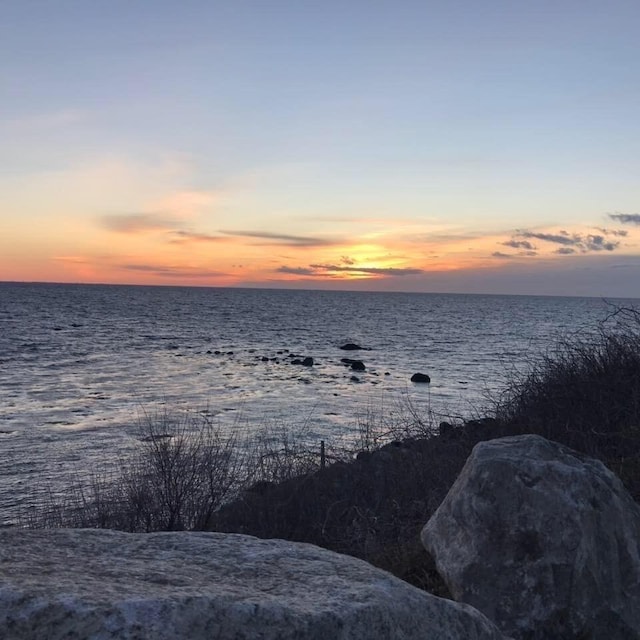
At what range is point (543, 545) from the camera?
5.34 m

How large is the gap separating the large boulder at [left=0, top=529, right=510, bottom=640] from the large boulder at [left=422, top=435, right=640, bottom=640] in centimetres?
231

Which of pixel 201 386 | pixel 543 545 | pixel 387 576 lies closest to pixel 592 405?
pixel 543 545

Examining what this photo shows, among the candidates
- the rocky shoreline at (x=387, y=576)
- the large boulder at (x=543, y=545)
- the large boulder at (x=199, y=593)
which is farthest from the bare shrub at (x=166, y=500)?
the large boulder at (x=199, y=593)

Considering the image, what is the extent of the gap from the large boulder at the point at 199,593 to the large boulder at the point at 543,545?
2312 mm

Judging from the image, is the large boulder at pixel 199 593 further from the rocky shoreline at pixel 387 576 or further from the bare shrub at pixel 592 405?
the bare shrub at pixel 592 405

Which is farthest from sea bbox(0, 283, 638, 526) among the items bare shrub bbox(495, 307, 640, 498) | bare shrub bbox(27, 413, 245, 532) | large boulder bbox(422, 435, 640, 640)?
large boulder bbox(422, 435, 640, 640)

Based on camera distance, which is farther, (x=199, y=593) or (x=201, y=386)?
(x=201, y=386)

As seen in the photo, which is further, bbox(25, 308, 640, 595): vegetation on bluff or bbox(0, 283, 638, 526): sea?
bbox(0, 283, 638, 526): sea

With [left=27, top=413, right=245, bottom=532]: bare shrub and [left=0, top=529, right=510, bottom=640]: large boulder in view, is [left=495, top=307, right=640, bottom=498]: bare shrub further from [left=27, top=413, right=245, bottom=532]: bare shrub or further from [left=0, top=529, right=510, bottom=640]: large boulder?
[left=0, top=529, right=510, bottom=640]: large boulder

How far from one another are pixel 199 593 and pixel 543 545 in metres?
3.51

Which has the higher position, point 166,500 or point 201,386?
point 166,500

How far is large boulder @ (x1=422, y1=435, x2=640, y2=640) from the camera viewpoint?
17.0 ft

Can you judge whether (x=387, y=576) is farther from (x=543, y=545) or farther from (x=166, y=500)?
(x=166, y=500)

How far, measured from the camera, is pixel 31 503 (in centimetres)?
1485
